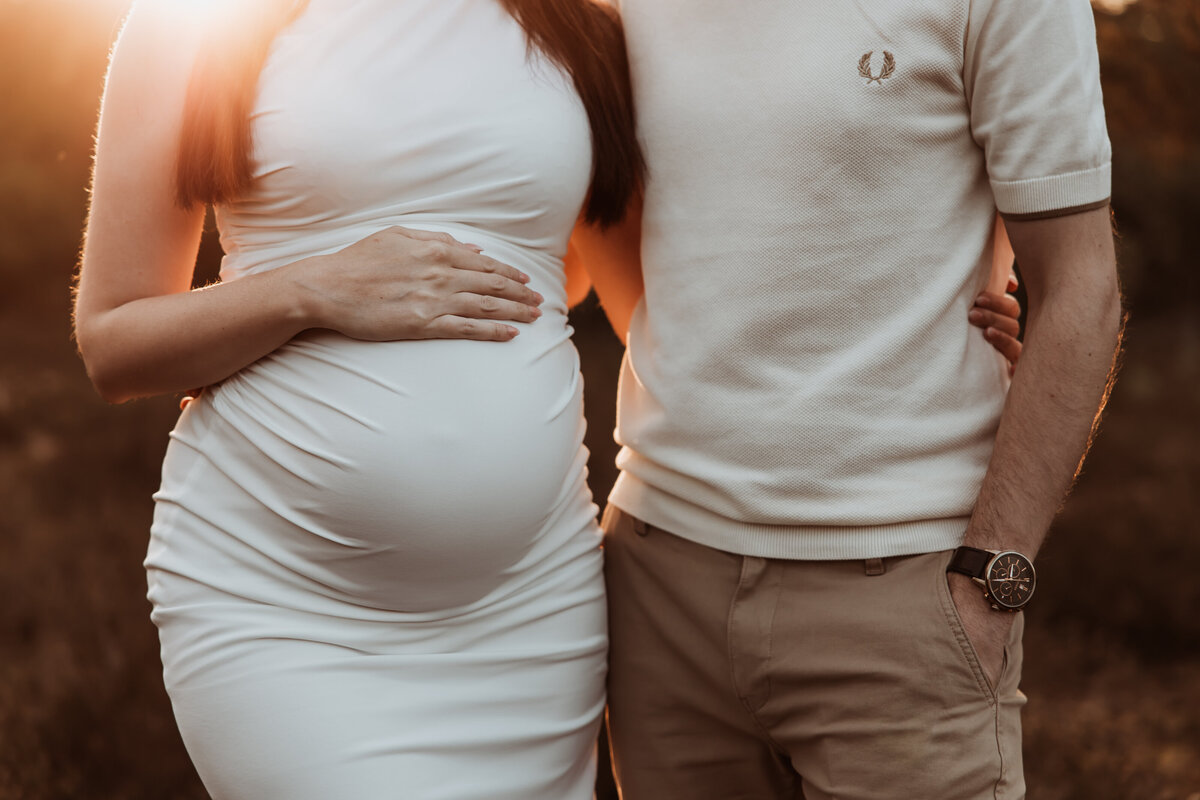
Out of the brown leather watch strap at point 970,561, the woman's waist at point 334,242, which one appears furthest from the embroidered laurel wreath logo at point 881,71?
the brown leather watch strap at point 970,561

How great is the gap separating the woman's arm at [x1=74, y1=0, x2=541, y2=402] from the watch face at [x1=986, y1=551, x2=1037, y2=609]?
825mm

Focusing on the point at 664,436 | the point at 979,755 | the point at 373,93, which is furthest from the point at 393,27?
the point at 979,755

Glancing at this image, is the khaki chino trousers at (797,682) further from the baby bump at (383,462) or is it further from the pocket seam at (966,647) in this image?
the baby bump at (383,462)

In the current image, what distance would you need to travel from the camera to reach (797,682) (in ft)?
5.91

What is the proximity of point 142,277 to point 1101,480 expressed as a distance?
6085mm

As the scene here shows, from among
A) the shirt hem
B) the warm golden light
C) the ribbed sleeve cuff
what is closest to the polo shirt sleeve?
the ribbed sleeve cuff

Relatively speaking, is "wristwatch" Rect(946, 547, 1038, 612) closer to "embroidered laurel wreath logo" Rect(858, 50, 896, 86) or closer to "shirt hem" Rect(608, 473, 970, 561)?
"shirt hem" Rect(608, 473, 970, 561)

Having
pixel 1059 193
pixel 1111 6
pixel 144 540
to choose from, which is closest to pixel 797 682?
pixel 1059 193

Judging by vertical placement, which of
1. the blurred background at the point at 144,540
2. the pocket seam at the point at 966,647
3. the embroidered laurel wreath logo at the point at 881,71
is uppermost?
the embroidered laurel wreath logo at the point at 881,71

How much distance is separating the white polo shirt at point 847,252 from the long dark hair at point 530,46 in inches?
5.5

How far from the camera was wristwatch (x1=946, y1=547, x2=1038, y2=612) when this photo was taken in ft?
5.55

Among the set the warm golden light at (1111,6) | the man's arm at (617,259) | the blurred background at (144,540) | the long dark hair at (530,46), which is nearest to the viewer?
the long dark hair at (530,46)

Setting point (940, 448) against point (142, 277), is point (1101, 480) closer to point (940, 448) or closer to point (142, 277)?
point (940, 448)

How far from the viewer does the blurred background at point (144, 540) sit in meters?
3.87
